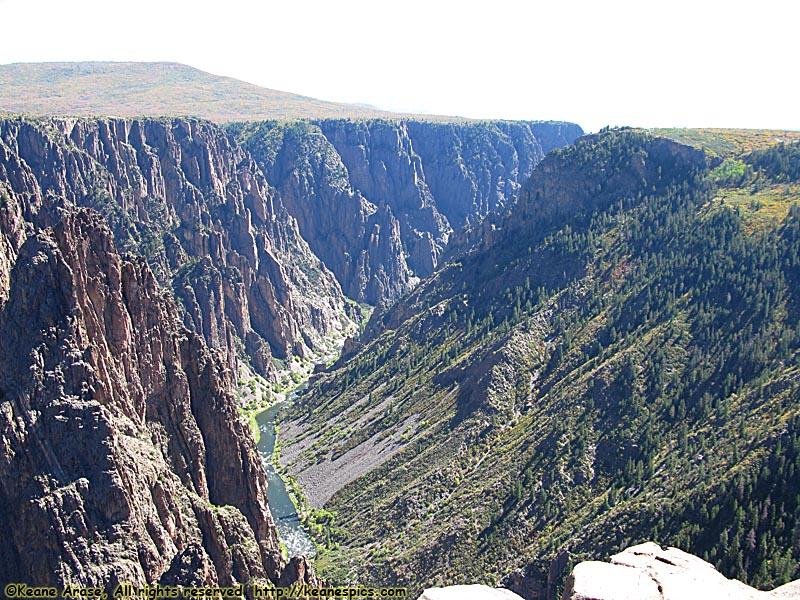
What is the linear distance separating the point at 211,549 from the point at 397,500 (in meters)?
48.1

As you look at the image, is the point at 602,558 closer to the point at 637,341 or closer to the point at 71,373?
the point at 637,341

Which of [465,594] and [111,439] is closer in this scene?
[465,594]

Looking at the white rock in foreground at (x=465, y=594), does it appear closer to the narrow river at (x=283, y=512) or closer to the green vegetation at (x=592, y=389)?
the green vegetation at (x=592, y=389)

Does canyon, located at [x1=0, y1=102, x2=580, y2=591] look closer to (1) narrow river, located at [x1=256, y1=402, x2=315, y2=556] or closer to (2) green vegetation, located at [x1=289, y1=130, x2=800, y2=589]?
(1) narrow river, located at [x1=256, y1=402, x2=315, y2=556]

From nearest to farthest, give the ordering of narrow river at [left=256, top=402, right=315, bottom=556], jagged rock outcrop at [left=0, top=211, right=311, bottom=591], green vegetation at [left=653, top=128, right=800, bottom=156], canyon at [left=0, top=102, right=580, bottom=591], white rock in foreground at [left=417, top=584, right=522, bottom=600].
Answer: white rock in foreground at [left=417, top=584, right=522, bottom=600] < jagged rock outcrop at [left=0, top=211, right=311, bottom=591] < canyon at [left=0, top=102, right=580, bottom=591] < narrow river at [left=256, top=402, right=315, bottom=556] < green vegetation at [left=653, top=128, right=800, bottom=156]

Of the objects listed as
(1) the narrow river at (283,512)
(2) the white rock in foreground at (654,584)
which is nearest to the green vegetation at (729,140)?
(1) the narrow river at (283,512)

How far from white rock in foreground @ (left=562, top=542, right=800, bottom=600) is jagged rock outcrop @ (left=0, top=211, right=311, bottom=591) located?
41091 mm

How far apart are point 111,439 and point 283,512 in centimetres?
6274

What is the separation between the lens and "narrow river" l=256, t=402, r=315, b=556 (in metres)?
110

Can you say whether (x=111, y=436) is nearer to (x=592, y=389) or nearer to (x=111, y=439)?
(x=111, y=439)

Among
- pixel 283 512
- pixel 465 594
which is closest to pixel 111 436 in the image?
pixel 465 594

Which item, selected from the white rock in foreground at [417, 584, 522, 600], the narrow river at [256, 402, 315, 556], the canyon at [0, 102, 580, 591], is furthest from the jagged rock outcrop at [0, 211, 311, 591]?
the white rock in foreground at [417, 584, 522, 600]

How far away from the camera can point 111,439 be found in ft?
207

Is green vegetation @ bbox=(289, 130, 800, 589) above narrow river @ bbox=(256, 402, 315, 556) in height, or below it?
above
